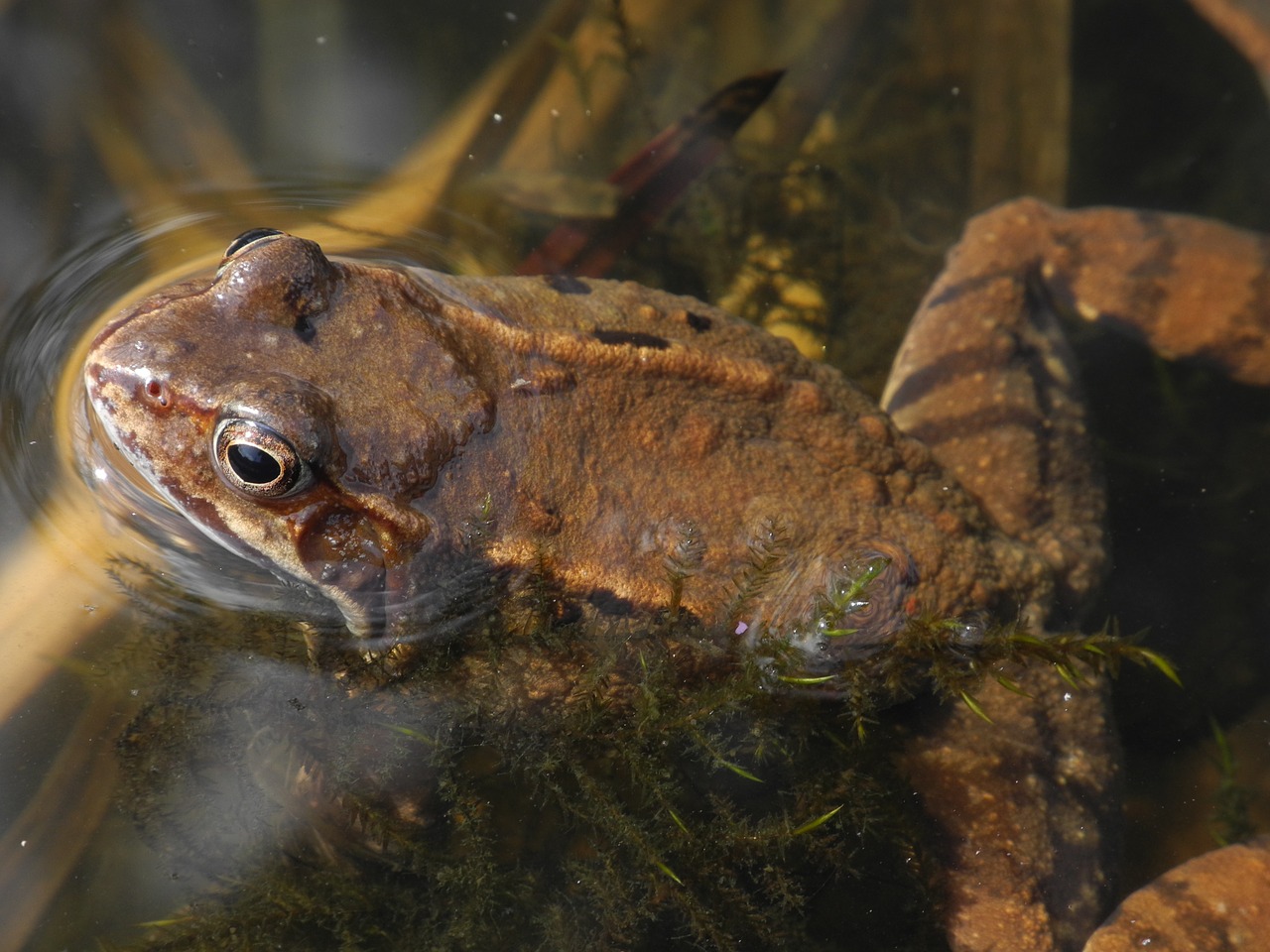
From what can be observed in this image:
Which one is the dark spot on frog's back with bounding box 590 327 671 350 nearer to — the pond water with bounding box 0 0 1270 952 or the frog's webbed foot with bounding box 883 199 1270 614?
the pond water with bounding box 0 0 1270 952

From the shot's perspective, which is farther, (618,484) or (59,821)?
(59,821)

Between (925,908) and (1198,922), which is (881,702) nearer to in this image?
(925,908)

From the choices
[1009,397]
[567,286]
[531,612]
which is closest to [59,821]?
[531,612]

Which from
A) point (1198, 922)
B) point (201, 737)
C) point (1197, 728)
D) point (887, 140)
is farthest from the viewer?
point (887, 140)

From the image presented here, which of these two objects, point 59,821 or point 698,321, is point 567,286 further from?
point 59,821

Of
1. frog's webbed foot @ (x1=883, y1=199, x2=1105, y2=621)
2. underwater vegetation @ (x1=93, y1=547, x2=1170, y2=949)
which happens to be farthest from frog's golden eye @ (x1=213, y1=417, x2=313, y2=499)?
frog's webbed foot @ (x1=883, y1=199, x2=1105, y2=621)

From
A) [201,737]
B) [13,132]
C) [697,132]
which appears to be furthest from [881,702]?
[13,132]
